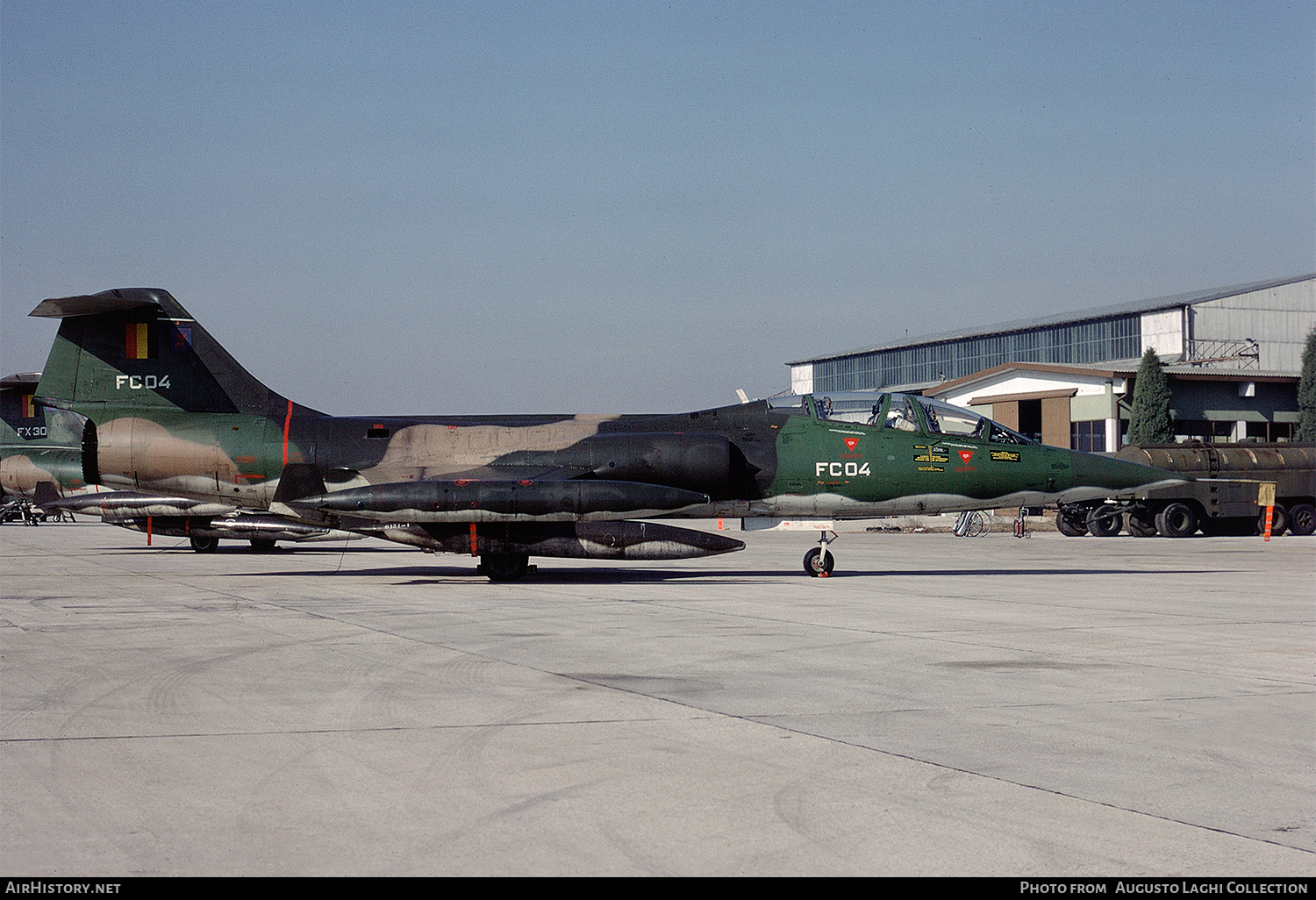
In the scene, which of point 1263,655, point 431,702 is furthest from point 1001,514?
point 431,702

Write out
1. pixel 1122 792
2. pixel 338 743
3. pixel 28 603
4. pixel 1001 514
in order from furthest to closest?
pixel 1001 514, pixel 28 603, pixel 338 743, pixel 1122 792

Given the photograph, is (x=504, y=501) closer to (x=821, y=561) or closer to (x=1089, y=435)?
(x=821, y=561)

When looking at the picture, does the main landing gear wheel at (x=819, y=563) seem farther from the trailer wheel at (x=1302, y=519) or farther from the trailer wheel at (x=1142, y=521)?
the trailer wheel at (x=1302, y=519)

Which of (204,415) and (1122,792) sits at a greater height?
(204,415)

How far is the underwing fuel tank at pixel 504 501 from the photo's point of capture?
17156 millimetres

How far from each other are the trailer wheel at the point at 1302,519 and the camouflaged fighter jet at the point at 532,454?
22.9m

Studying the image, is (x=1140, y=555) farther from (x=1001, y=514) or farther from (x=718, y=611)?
(x=1001, y=514)

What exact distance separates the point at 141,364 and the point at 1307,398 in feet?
188

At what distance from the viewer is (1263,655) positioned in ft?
31.0

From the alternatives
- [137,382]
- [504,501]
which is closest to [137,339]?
[137,382]

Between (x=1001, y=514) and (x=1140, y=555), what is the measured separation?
1150 inches

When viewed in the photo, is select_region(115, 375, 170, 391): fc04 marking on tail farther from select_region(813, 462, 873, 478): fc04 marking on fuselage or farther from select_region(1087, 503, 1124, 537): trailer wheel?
select_region(1087, 503, 1124, 537): trailer wheel

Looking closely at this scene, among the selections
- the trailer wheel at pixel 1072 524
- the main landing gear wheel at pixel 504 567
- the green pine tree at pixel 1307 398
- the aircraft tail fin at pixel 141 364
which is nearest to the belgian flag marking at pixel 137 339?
the aircraft tail fin at pixel 141 364

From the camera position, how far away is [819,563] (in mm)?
19000
